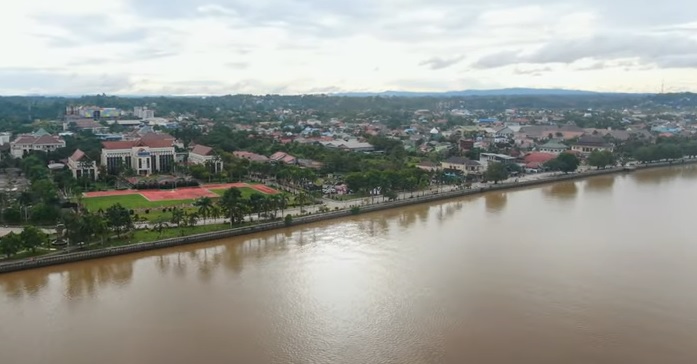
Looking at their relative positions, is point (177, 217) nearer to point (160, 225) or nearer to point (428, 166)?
point (160, 225)

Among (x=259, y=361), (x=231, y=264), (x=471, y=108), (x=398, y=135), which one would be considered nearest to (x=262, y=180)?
(x=231, y=264)

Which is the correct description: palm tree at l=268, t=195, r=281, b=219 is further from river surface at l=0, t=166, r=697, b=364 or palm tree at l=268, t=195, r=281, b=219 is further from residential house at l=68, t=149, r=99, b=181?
residential house at l=68, t=149, r=99, b=181

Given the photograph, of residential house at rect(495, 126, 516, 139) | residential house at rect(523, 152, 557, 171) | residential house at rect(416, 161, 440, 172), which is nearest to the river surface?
residential house at rect(416, 161, 440, 172)

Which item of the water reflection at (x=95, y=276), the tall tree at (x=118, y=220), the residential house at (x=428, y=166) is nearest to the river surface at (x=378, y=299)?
the water reflection at (x=95, y=276)

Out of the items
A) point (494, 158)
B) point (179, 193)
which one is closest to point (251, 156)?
point (179, 193)

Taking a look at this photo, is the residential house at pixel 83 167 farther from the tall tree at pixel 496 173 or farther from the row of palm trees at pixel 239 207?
the tall tree at pixel 496 173

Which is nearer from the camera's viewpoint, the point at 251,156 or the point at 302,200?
the point at 302,200

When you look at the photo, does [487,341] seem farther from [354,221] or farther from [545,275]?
[354,221]
